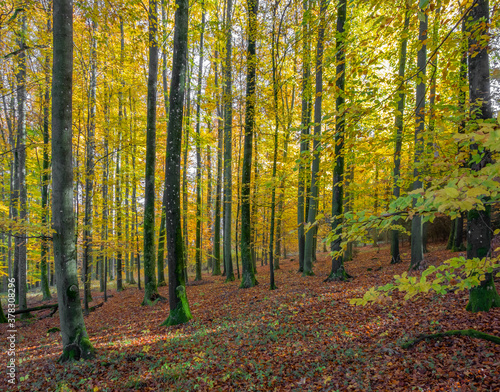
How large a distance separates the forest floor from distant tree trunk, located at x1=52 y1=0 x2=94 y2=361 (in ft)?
2.18

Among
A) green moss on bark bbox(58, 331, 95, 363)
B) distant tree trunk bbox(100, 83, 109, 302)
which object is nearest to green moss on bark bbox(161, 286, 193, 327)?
green moss on bark bbox(58, 331, 95, 363)

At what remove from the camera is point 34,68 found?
1098 cm

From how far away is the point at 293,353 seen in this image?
15.4 ft

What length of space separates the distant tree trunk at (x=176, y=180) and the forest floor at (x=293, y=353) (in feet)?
2.41

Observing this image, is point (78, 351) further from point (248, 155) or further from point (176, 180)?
point (248, 155)

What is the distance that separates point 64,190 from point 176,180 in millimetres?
2760

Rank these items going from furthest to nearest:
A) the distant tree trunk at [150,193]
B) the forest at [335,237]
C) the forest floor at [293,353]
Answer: the distant tree trunk at [150,193] → the forest floor at [293,353] → the forest at [335,237]

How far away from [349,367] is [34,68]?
1539 cm

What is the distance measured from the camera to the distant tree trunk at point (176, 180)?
700 cm

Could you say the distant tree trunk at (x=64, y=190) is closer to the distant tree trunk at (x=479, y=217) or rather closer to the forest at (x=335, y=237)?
the forest at (x=335, y=237)

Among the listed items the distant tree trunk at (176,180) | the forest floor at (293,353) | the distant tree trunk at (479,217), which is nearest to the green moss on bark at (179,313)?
the distant tree trunk at (176,180)

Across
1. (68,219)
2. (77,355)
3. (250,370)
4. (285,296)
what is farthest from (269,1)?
(77,355)

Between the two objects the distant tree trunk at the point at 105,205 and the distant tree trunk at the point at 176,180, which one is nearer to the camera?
the distant tree trunk at the point at 176,180

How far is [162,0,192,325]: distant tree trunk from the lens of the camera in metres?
7.00
